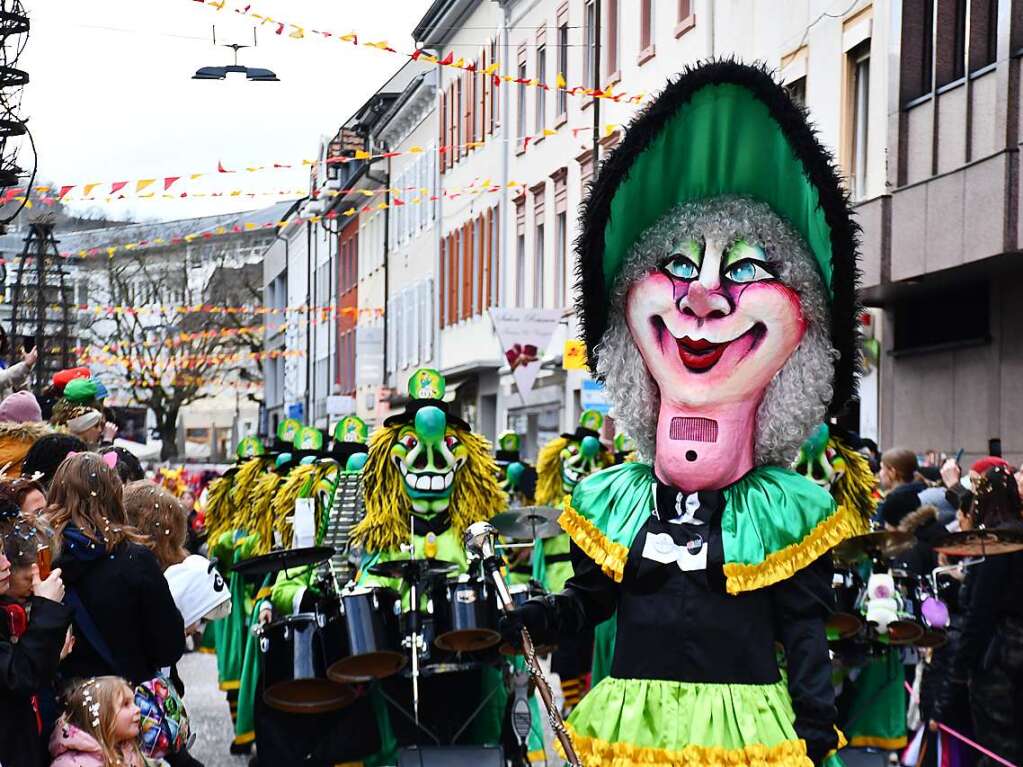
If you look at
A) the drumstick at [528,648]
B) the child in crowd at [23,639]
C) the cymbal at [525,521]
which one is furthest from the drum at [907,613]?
the child in crowd at [23,639]

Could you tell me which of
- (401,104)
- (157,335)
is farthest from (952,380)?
(157,335)

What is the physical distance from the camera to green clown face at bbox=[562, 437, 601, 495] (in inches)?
580

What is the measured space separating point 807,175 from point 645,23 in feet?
73.9

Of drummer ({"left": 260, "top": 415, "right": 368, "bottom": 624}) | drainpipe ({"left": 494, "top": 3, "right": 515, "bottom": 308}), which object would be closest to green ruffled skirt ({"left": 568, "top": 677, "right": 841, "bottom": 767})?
drummer ({"left": 260, "top": 415, "right": 368, "bottom": 624})

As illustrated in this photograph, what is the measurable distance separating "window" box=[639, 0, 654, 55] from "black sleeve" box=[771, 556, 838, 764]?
22.6 metres

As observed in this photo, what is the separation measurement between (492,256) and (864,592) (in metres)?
29.2

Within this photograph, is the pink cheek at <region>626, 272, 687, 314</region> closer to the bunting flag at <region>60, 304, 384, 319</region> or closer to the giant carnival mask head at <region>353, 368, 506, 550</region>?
the giant carnival mask head at <region>353, 368, 506, 550</region>

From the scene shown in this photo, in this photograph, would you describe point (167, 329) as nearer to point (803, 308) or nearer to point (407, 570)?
point (407, 570)

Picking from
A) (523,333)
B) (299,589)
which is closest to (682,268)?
(299,589)

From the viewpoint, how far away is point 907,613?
9.30m

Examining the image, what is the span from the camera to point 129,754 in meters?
6.46

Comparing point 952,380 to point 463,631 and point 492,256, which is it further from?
point 492,256

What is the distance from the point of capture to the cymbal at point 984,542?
27.6ft

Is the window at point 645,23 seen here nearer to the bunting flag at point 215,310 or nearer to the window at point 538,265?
the window at point 538,265
